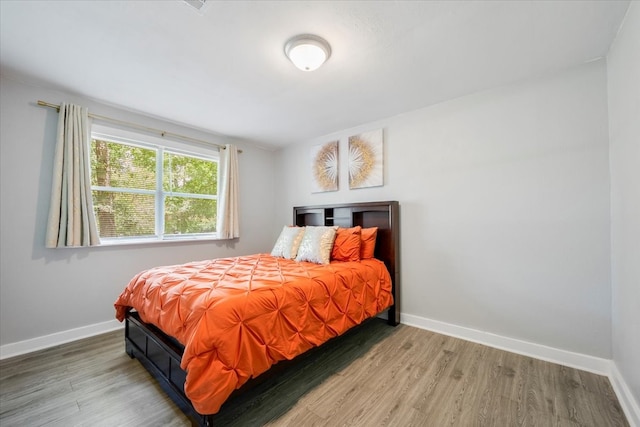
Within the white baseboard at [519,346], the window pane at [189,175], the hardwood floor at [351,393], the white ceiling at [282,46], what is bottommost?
the hardwood floor at [351,393]

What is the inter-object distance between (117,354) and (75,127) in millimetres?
2172

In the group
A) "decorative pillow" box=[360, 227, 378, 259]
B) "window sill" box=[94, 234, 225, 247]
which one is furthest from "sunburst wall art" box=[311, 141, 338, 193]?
"window sill" box=[94, 234, 225, 247]

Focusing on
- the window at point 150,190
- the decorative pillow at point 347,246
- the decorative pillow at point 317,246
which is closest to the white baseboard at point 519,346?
the decorative pillow at point 347,246

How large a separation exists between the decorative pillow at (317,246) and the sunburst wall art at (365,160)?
83cm

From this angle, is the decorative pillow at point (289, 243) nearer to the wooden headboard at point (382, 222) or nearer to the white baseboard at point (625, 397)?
the wooden headboard at point (382, 222)

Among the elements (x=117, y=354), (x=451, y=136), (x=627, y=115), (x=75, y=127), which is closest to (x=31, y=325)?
(x=117, y=354)

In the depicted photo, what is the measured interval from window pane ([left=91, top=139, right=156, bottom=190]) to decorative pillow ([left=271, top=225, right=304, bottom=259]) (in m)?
1.74

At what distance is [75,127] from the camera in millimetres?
2438

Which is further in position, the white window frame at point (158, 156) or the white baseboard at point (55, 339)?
the white window frame at point (158, 156)

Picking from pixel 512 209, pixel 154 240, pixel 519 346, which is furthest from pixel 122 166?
pixel 519 346

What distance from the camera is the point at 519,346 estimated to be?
217 centimetres

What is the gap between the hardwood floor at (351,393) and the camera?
144 centimetres

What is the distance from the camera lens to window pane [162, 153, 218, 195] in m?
3.26

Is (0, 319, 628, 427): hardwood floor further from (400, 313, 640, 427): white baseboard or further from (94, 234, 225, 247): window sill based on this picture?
(94, 234, 225, 247): window sill
